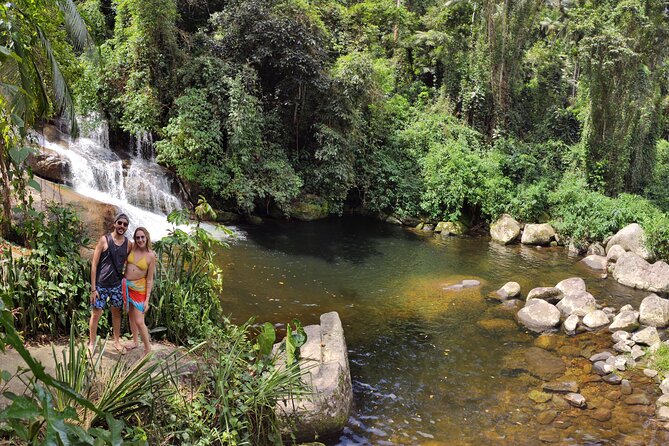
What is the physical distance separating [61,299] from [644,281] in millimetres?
13512

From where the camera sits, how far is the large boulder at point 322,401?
18.1 ft

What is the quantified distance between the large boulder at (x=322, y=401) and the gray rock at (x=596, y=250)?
12.7 metres

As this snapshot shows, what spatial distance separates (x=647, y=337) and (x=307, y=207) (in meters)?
11.2

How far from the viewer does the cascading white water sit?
13.5m

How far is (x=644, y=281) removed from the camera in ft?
42.4

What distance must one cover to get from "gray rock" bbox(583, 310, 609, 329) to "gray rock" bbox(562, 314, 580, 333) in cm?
20

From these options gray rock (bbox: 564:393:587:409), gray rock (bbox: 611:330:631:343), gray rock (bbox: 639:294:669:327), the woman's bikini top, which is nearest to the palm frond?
the woman's bikini top

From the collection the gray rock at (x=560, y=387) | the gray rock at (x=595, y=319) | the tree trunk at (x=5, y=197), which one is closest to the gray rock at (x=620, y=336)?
the gray rock at (x=595, y=319)

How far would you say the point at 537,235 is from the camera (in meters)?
17.5

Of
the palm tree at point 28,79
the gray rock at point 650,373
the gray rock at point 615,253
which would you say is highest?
the palm tree at point 28,79

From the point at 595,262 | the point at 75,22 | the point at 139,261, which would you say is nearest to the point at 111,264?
the point at 139,261

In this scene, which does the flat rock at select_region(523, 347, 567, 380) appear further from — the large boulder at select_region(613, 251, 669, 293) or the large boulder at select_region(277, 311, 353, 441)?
the large boulder at select_region(613, 251, 669, 293)

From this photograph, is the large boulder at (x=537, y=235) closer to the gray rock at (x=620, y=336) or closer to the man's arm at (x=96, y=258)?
the gray rock at (x=620, y=336)

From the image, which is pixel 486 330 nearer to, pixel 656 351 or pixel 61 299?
pixel 656 351
